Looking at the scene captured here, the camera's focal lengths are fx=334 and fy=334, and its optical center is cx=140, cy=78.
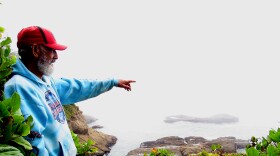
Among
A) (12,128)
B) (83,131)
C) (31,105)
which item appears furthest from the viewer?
(83,131)

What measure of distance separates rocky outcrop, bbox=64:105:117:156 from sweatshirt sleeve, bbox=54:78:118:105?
59.5 ft

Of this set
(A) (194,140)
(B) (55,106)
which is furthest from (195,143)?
(B) (55,106)

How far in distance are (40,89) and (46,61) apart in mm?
254

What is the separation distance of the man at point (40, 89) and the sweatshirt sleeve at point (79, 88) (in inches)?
8.9

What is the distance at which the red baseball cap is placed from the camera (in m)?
2.89

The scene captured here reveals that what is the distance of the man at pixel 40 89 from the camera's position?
101 inches

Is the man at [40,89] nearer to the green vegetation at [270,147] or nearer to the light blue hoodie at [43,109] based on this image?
the light blue hoodie at [43,109]

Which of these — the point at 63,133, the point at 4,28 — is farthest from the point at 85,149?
the point at 4,28

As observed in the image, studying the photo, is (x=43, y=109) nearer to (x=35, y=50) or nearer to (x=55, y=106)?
(x=55, y=106)

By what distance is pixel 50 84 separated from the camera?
124 inches

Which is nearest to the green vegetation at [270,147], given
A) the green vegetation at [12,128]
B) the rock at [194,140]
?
the green vegetation at [12,128]

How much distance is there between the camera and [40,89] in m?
2.85

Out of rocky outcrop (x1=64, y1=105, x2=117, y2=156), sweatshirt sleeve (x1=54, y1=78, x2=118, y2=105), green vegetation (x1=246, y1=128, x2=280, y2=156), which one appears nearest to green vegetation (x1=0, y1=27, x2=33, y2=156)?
sweatshirt sleeve (x1=54, y1=78, x2=118, y2=105)

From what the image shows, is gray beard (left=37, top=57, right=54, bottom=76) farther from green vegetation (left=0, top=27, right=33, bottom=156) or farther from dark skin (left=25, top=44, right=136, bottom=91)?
green vegetation (left=0, top=27, right=33, bottom=156)
